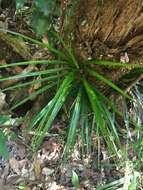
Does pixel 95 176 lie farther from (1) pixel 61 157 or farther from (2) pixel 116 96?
(2) pixel 116 96

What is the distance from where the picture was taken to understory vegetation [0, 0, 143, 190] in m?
1.68

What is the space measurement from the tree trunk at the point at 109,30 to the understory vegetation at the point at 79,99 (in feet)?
0.12

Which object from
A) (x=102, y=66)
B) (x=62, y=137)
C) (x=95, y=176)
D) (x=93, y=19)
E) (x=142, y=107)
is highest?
(x=93, y=19)

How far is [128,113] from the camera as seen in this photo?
2.01m

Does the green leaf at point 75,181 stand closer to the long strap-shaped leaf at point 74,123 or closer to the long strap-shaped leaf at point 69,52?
the long strap-shaped leaf at point 74,123

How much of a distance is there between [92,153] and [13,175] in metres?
0.45

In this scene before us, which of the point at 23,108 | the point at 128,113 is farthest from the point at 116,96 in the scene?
the point at 23,108

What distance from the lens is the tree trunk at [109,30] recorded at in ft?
4.96

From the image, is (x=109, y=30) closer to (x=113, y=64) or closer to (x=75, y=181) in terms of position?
(x=113, y=64)

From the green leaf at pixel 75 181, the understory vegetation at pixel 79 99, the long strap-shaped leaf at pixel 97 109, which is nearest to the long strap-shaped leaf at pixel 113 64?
the understory vegetation at pixel 79 99

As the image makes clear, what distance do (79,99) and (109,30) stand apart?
363 millimetres

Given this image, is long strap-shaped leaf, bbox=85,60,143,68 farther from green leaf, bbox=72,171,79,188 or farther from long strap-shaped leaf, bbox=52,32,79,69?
green leaf, bbox=72,171,79,188

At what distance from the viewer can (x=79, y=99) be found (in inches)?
69.1

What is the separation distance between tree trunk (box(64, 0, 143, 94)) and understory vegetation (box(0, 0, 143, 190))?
0.04m
